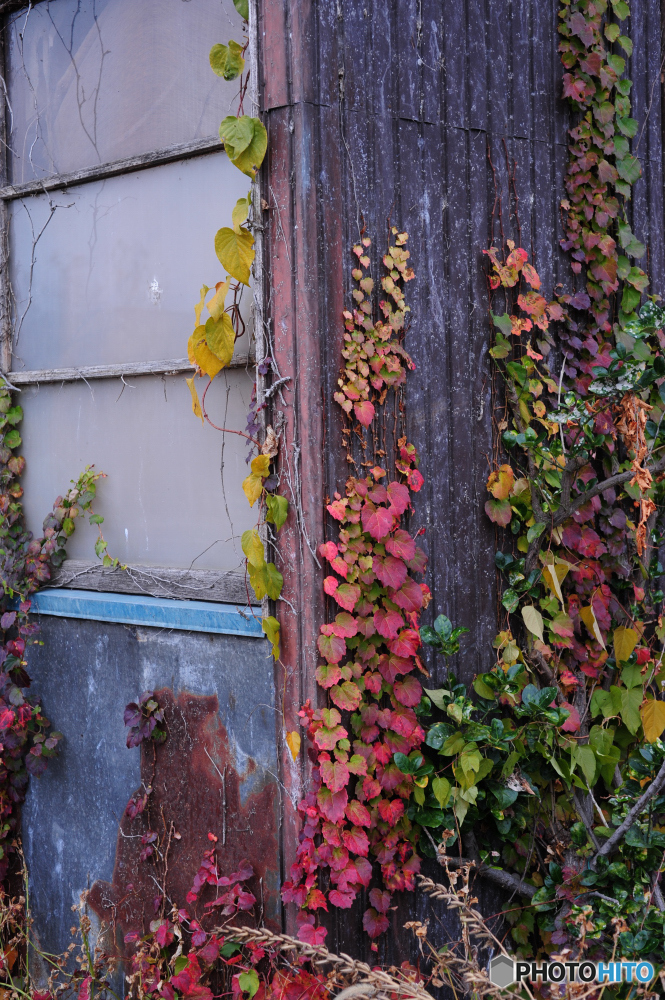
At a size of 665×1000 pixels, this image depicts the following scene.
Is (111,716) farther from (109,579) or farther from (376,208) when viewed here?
(376,208)

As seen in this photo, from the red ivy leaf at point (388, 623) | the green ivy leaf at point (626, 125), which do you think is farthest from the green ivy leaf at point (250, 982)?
the green ivy leaf at point (626, 125)

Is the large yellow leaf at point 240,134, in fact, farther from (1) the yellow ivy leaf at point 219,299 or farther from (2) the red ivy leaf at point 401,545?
(2) the red ivy leaf at point 401,545

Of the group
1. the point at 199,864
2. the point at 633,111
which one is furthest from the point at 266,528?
the point at 633,111

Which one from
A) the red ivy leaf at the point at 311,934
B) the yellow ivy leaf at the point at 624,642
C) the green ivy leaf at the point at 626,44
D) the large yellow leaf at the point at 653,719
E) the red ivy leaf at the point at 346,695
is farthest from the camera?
the green ivy leaf at the point at 626,44

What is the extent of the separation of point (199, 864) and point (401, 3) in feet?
9.10

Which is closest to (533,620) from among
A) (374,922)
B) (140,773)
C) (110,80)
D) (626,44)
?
(374,922)

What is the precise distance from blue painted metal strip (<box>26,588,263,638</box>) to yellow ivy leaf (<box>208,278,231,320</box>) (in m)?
0.90

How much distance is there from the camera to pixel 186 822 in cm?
286

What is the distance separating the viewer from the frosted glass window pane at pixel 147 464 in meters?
2.87

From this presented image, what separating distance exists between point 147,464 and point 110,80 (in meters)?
1.41

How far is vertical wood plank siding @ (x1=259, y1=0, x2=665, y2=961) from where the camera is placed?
8.21ft

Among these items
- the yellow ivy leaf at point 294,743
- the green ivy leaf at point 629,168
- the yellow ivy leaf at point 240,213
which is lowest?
the yellow ivy leaf at point 294,743

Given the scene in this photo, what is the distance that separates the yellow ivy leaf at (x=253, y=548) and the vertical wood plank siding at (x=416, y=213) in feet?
0.26

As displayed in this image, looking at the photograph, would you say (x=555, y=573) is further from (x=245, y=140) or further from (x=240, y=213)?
(x=245, y=140)
